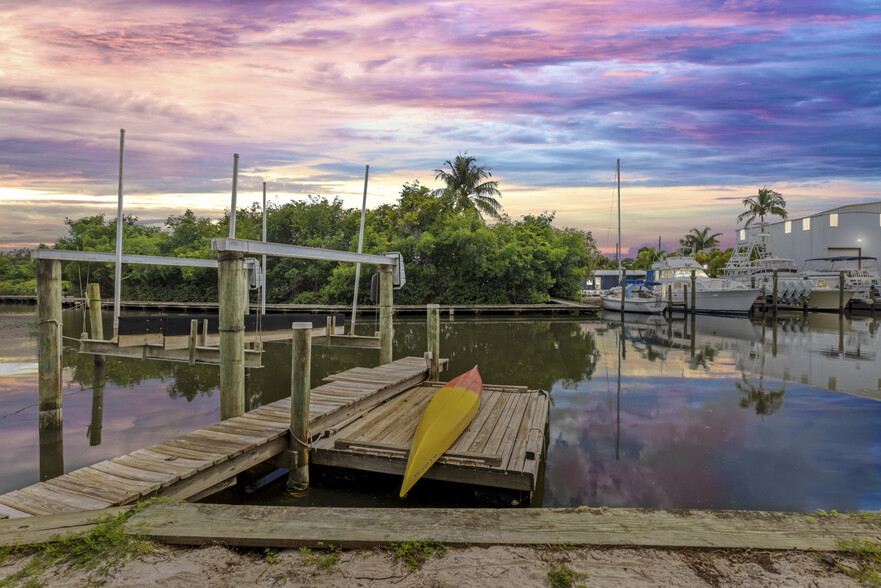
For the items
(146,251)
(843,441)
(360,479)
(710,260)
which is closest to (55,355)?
(360,479)

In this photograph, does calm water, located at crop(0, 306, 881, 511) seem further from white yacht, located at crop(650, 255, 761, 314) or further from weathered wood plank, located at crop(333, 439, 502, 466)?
white yacht, located at crop(650, 255, 761, 314)

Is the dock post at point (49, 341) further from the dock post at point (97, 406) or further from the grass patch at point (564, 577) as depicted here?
the grass patch at point (564, 577)

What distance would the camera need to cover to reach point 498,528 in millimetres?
3777

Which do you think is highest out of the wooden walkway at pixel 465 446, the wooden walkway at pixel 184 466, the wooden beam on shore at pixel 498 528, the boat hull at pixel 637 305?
the boat hull at pixel 637 305

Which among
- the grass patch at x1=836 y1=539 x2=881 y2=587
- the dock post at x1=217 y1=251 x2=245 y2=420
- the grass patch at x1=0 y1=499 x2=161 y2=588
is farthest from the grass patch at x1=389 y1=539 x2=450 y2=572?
the dock post at x1=217 y1=251 x2=245 y2=420

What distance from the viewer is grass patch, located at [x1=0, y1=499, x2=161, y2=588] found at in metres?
3.28

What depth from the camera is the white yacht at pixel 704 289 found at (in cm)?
3362

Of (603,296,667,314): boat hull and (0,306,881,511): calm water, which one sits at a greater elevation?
(603,296,667,314): boat hull

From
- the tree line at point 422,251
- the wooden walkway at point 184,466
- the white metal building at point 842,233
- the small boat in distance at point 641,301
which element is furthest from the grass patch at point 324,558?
the white metal building at point 842,233

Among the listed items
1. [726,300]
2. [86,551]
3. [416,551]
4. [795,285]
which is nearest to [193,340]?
[86,551]

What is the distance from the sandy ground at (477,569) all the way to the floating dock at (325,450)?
1410 mm

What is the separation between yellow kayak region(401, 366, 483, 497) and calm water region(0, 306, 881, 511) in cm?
65

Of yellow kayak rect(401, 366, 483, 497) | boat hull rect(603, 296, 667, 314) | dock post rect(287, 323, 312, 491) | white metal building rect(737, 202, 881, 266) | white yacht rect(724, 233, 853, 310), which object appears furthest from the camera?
white metal building rect(737, 202, 881, 266)

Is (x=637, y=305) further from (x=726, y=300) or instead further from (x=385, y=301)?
(x=385, y=301)
